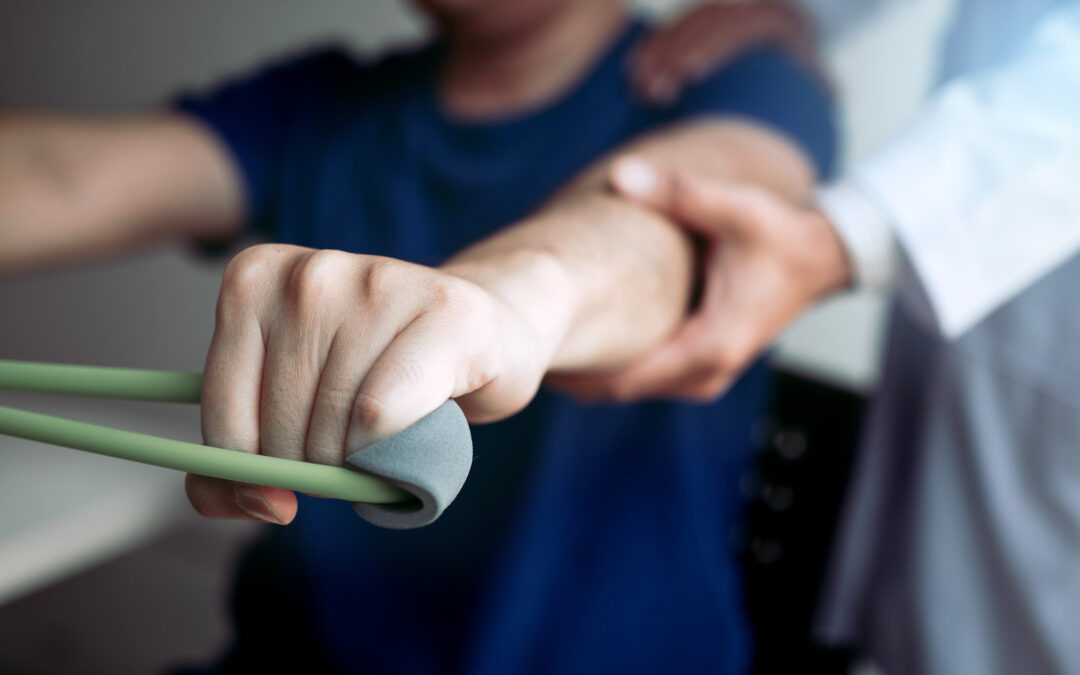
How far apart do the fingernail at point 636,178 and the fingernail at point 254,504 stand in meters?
0.21

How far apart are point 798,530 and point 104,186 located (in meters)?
0.57

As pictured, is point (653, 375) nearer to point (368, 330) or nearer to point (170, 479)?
point (368, 330)

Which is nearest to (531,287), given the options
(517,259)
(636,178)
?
(517,259)

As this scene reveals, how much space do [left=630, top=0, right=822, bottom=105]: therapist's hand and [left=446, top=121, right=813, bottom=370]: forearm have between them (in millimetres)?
108

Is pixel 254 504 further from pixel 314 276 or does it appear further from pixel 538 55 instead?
pixel 538 55

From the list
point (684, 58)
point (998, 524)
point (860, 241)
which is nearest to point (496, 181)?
point (684, 58)

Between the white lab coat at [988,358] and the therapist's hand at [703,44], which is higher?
the therapist's hand at [703,44]

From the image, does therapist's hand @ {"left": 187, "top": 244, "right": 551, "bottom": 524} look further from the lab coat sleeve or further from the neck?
the neck

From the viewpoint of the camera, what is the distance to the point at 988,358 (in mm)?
359

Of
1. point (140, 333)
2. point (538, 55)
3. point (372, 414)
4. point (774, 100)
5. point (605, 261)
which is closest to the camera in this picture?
point (372, 414)

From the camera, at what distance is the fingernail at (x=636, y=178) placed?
30 cm

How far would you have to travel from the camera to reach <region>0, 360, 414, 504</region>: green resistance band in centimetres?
13

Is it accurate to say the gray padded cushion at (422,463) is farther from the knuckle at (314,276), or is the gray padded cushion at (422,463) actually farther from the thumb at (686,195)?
the thumb at (686,195)

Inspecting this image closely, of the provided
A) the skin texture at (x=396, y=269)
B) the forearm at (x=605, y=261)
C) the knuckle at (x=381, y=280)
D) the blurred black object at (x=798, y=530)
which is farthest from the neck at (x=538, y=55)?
the knuckle at (x=381, y=280)
